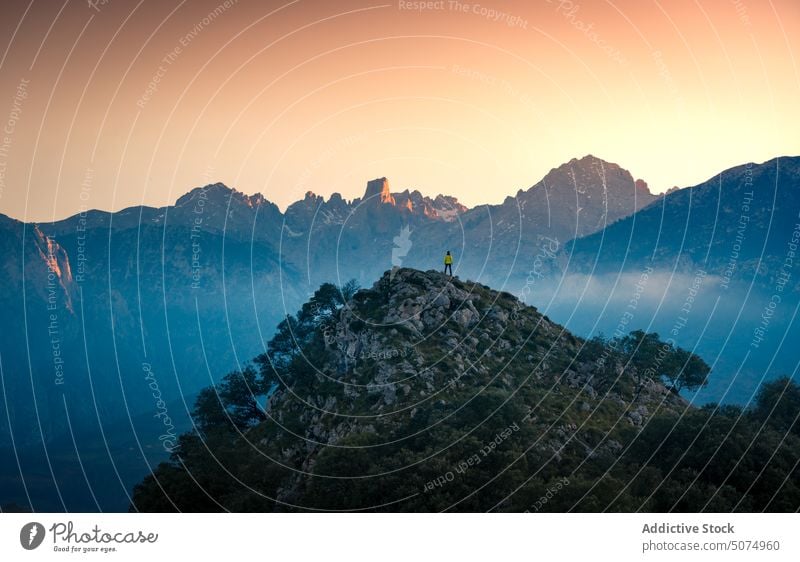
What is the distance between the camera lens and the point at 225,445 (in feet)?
337


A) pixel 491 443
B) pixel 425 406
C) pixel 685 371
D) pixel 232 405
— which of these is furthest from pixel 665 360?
pixel 232 405

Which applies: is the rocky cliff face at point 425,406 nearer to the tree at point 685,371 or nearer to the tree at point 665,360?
the tree at point 665,360

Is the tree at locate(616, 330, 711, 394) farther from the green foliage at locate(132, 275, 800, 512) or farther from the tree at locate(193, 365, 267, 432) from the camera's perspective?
the tree at locate(193, 365, 267, 432)

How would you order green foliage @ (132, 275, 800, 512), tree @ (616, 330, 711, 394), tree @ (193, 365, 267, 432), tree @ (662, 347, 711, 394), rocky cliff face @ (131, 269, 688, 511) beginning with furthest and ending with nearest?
tree @ (193, 365, 267, 432) → tree @ (662, 347, 711, 394) → tree @ (616, 330, 711, 394) → rocky cliff face @ (131, 269, 688, 511) → green foliage @ (132, 275, 800, 512)

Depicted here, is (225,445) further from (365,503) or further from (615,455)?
(615,455)

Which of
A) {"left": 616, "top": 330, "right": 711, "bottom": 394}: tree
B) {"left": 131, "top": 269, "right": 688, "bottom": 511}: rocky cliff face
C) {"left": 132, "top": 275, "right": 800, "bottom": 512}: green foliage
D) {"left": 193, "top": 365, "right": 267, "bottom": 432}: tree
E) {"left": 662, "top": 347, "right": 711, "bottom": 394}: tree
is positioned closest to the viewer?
{"left": 132, "top": 275, "right": 800, "bottom": 512}: green foliage

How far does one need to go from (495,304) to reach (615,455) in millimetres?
35903

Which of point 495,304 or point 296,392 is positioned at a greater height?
point 495,304

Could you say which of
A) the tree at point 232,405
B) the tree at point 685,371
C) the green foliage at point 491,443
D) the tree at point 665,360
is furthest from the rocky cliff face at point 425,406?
the tree at point 685,371

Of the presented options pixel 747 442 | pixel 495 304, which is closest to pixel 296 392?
pixel 495 304

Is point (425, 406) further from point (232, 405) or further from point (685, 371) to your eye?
point (685, 371)

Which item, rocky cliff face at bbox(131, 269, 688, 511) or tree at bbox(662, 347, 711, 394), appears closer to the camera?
rocky cliff face at bbox(131, 269, 688, 511)

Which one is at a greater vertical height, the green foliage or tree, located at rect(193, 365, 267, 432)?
the green foliage

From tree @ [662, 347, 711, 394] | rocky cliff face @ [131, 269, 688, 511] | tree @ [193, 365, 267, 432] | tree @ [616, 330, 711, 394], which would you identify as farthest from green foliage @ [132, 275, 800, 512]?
tree @ [193, 365, 267, 432]
